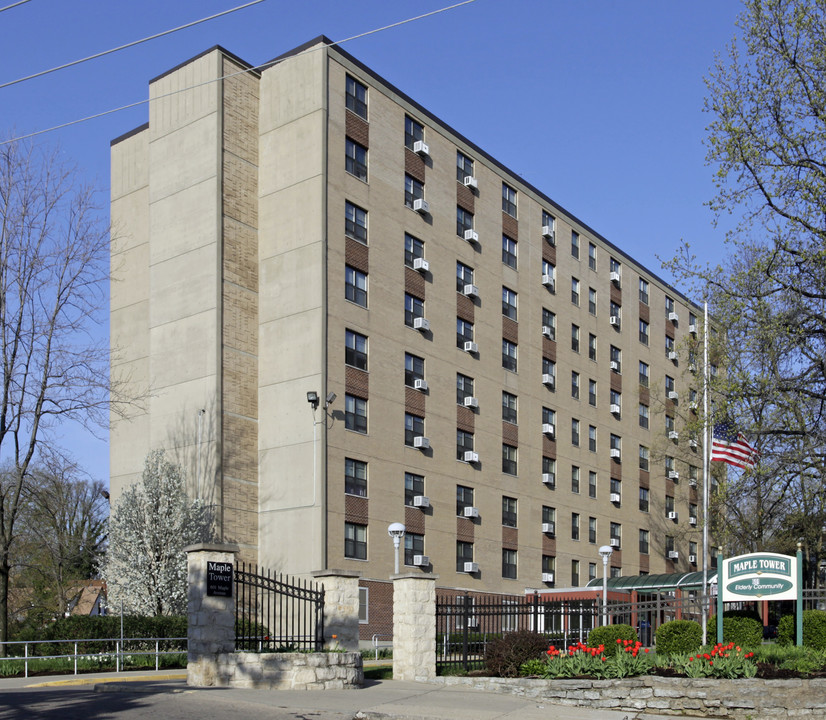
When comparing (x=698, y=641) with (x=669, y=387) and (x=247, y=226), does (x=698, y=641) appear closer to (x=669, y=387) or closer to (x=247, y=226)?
(x=247, y=226)

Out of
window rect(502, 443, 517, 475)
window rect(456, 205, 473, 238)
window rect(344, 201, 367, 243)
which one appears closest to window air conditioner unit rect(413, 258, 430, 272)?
window rect(344, 201, 367, 243)

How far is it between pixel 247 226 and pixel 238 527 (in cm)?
1274

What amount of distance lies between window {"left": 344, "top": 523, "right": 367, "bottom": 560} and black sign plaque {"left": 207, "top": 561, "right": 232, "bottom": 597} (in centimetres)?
2075

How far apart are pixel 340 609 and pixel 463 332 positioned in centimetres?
2846

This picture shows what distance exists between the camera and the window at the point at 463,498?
4719 centimetres

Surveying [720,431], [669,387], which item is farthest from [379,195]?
[669,387]

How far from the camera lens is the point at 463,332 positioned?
49.4 meters

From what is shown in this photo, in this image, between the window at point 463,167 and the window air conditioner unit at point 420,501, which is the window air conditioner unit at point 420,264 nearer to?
the window at point 463,167

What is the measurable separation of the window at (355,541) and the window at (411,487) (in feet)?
9.97

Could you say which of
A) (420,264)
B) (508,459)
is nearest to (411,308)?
(420,264)

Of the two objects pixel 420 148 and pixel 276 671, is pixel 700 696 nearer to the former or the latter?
pixel 276 671

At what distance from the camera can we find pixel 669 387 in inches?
2756

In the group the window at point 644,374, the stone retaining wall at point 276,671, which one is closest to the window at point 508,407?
the window at point 644,374

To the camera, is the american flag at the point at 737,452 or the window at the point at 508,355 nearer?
the american flag at the point at 737,452
